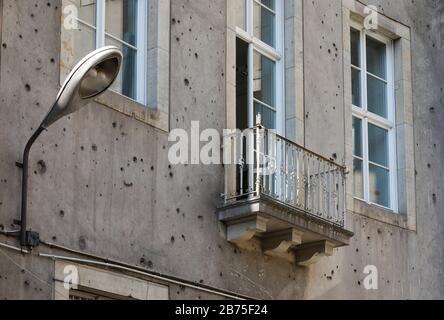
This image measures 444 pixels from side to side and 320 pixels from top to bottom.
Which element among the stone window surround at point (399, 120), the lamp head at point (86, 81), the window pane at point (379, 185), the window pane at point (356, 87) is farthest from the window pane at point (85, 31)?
the window pane at point (379, 185)

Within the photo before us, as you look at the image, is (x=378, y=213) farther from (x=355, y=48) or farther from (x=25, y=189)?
(x=25, y=189)

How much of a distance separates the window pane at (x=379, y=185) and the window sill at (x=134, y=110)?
434 cm

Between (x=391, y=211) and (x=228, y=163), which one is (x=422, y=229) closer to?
(x=391, y=211)

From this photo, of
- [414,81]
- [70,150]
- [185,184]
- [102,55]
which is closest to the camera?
[102,55]

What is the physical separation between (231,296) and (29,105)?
3.41m

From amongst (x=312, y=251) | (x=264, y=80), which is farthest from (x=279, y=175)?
(x=264, y=80)

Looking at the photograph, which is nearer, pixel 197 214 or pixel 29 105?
pixel 29 105

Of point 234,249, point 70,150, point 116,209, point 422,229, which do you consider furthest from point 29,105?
point 422,229

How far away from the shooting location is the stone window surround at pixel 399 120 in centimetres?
1703

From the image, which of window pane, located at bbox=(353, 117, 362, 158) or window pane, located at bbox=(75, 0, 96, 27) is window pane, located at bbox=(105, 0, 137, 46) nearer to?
window pane, located at bbox=(75, 0, 96, 27)

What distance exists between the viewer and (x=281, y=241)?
1485 cm

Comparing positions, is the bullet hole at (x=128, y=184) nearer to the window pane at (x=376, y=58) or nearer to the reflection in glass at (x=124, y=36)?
the reflection in glass at (x=124, y=36)

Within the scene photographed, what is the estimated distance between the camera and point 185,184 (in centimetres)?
1424

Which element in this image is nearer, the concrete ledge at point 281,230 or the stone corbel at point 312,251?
the concrete ledge at point 281,230
